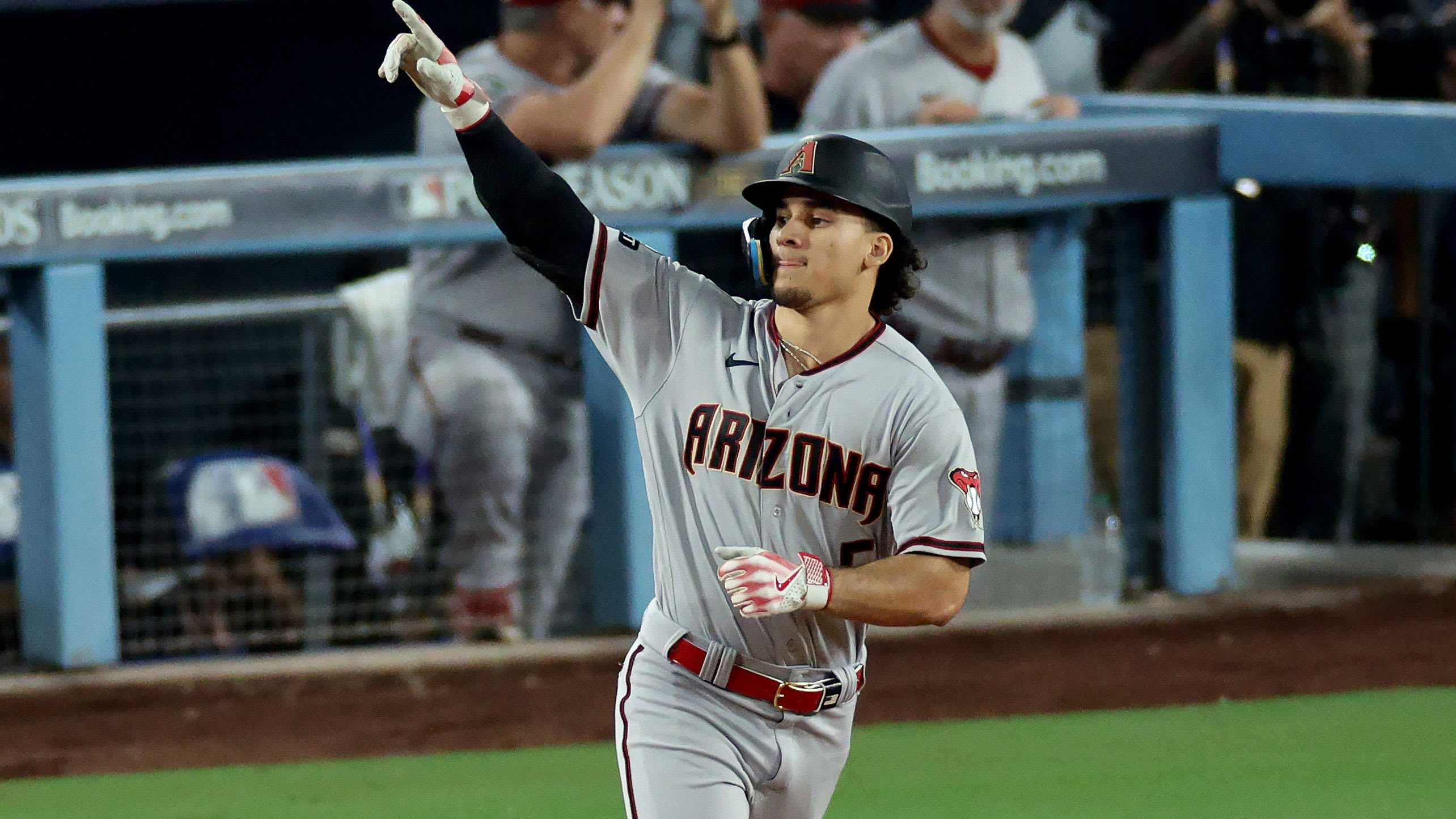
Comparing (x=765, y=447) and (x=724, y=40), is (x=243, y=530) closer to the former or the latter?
(x=724, y=40)

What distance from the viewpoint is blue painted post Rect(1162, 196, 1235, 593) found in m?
6.91

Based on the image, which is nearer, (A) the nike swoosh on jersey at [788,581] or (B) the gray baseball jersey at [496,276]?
(A) the nike swoosh on jersey at [788,581]

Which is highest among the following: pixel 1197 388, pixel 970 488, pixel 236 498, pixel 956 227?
pixel 970 488

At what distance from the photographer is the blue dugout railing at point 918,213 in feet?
19.9

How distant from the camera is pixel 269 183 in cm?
616

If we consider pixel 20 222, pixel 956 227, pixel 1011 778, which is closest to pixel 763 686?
pixel 1011 778

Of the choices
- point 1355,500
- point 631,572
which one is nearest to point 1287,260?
point 1355,500

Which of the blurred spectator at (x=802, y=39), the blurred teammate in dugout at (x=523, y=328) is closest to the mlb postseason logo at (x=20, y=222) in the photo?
the blurred teammate in dugout at (x=523, y=328)

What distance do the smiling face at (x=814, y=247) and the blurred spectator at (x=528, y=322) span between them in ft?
10.1

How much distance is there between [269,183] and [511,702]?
6.15ft

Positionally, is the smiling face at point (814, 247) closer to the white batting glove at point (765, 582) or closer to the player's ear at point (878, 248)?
the player's ear at point (878, 248)

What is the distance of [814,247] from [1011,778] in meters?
2.35

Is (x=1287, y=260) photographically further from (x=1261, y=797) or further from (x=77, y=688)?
(x=77, y=688)

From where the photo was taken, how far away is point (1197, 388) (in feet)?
22.8
